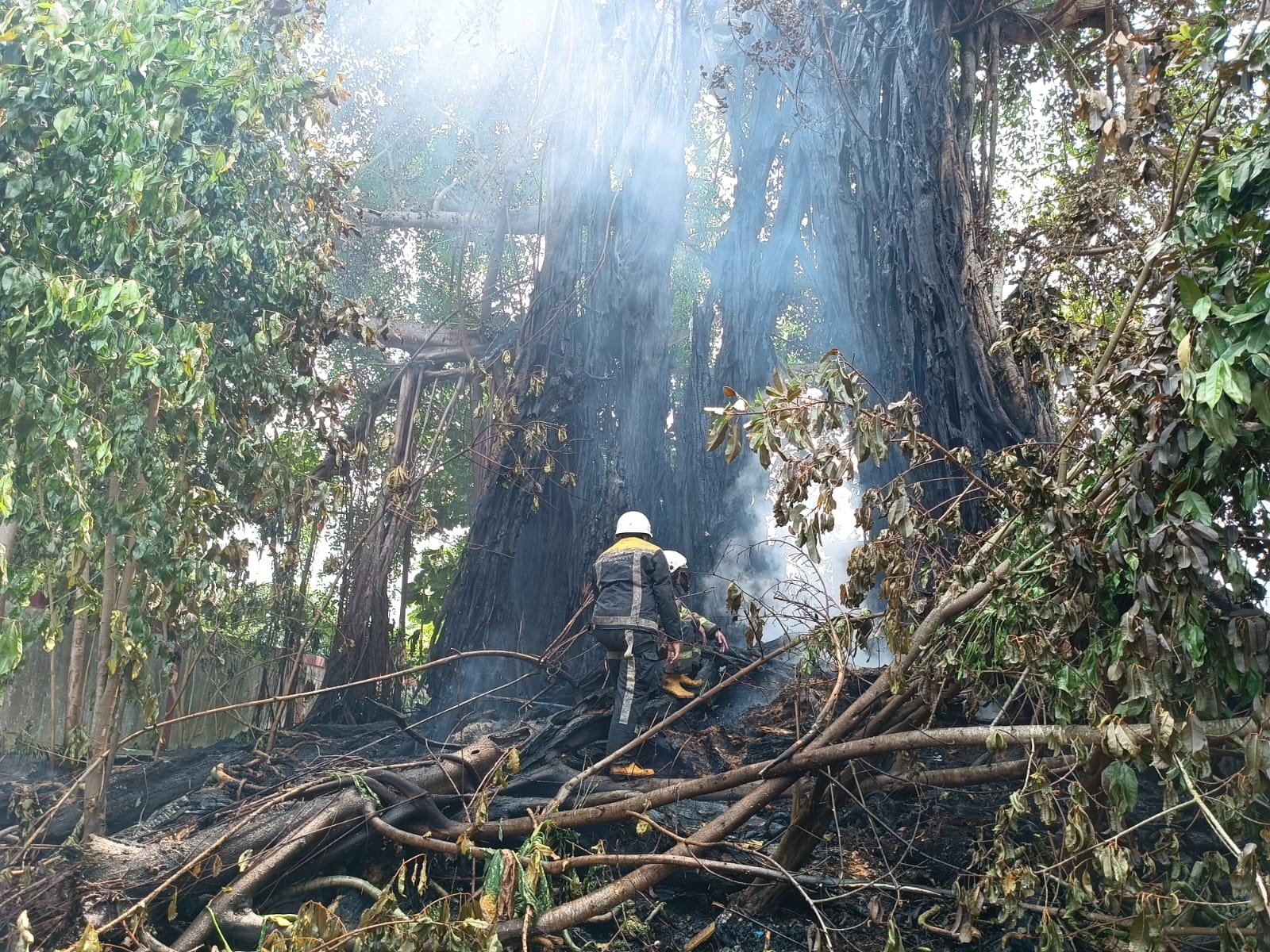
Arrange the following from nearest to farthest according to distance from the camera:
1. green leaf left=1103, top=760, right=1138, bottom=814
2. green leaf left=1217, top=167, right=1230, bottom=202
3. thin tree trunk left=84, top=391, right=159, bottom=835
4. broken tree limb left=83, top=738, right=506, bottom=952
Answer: green leaf left=1217, top=167, right=1230, bottom=202 → green leaf left=1103, top=760, right=1138, bottom=814 → broken tree limb left=83, top=738, right=506, bottom=952 → thin tree trunk left=84, top=391, right=159, bottom=835

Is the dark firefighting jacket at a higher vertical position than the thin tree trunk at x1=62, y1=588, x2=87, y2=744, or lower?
higher

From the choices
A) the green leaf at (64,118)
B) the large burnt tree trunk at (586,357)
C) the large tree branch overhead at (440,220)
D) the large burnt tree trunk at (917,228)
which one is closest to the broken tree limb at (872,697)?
the large burnt tree trunk at (917,228)

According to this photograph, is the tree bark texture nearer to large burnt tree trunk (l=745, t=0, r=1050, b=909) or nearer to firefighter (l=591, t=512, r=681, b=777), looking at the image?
firefighter (l=591, t=512, r=681, b=777)

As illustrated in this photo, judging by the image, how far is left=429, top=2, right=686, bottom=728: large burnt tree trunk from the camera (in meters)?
7.72

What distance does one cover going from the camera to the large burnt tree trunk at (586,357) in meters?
7.72

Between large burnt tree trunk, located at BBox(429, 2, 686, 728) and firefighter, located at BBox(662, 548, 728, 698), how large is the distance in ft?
3.38

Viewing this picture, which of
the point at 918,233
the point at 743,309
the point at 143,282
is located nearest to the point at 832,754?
the point at 143,282

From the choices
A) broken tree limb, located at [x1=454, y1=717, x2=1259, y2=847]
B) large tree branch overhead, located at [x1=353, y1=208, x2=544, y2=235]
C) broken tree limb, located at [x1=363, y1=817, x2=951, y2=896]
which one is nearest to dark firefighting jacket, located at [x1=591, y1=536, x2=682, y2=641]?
broken tree limb, located at [x1=454, y1=717, x2=1259, y2=847]

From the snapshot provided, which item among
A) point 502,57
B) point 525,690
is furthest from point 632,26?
point 525,690

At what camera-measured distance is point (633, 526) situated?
6.41 m

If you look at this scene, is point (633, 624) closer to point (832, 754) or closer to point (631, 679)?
point (631, 679)

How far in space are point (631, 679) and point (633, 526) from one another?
1133 millimetres

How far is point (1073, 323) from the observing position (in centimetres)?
428

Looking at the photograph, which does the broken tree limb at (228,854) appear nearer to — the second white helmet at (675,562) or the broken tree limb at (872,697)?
the broken tree limb at (872,697)
